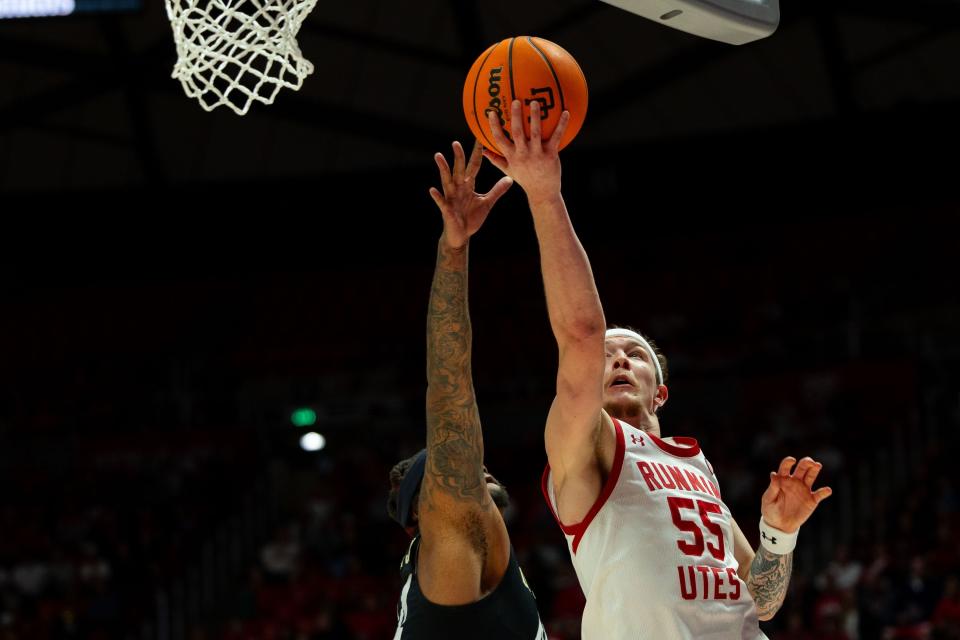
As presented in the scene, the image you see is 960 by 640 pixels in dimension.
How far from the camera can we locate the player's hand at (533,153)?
10.2 feet

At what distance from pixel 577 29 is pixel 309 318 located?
6.91 meters

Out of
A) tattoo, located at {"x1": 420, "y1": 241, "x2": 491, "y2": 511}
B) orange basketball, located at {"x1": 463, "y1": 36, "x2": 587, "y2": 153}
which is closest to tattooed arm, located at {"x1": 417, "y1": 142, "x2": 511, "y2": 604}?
tattoo, located at {"x1": 420, "y1": 241, "x2": 491, "y2": 511}

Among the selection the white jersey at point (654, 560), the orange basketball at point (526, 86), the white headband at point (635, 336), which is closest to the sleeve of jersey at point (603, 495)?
the white jersey at point (654, 560)

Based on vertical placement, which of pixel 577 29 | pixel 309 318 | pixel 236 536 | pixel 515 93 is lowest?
pixel 236 536

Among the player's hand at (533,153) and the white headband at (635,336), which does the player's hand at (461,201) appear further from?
the white headband at (635,336)

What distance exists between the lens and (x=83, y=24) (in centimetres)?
1619

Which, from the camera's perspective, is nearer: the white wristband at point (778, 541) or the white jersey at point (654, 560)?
the white jersey at point (654, 560)

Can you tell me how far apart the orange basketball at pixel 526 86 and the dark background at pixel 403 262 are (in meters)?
9.66

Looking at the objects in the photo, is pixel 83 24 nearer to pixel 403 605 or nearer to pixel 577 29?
pixel 577 29

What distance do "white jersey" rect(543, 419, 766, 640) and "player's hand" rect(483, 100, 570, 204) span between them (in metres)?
0.67

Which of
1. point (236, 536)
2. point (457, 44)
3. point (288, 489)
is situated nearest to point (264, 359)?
point (288, 489)

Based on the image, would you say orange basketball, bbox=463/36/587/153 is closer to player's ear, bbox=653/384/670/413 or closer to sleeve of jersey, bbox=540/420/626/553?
sleeve of jersey, bbox=540/420/626/553

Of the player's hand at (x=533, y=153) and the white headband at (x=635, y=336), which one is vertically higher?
the player's hand at (x=533, y=153)

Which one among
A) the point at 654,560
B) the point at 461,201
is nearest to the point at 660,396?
the point at 654,560
